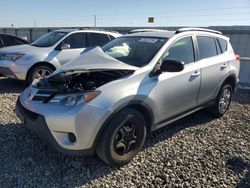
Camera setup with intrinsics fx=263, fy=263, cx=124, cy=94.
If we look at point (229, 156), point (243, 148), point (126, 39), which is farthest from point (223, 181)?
point (126, 39)

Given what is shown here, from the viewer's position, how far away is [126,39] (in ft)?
14.6

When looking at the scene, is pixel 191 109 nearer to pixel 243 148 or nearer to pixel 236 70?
pixel 243 148

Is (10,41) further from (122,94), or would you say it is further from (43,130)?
(122,94)

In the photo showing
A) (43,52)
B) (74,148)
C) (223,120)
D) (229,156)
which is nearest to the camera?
(74,148)

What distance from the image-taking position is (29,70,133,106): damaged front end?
9.78ft

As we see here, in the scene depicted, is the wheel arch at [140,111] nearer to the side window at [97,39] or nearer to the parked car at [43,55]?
the parked car at [43,55]

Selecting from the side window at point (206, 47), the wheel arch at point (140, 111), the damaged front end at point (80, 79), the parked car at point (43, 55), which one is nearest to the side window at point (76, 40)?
the parked car at point (43, 55)

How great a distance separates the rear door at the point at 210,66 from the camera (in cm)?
450

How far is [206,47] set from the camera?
473 cm

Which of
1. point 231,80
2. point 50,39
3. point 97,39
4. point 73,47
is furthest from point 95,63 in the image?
point 97,39

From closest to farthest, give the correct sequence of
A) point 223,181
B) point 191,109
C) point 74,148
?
point 74,148, point 223,181, point 191,109

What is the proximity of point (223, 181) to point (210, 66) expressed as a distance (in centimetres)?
213

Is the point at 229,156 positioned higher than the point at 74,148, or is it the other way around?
the point at 74,148

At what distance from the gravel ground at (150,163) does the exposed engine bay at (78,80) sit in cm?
88
